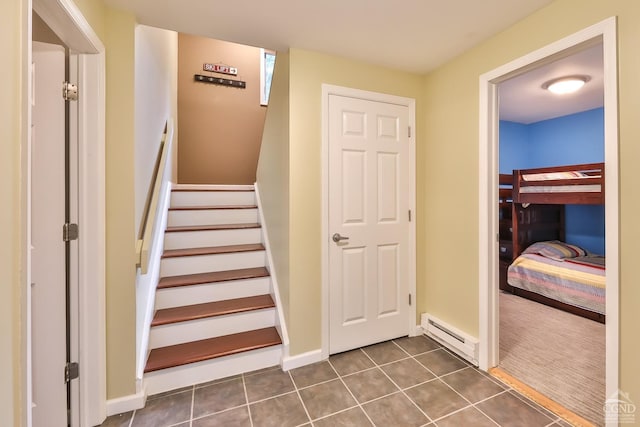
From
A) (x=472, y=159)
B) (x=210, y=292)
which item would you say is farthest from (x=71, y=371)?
(x=472, y=159)

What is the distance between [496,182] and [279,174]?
1.63 metres

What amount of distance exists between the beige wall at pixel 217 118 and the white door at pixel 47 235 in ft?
8.35

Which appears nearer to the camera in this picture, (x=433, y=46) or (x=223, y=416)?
(x=223, y=416)

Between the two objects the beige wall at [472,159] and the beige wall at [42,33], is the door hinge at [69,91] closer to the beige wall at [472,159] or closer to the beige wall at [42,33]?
the beige wall at [42,33]

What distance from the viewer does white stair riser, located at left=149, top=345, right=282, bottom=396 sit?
1741mm

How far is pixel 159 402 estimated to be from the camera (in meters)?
1.67

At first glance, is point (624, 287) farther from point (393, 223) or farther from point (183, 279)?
point (183, 279)

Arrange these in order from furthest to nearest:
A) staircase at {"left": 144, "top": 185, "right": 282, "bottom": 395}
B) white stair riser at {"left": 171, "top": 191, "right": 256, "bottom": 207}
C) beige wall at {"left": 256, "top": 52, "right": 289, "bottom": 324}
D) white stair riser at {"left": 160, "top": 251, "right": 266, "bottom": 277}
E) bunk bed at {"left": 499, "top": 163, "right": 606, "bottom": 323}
A: white stair riser at {"left": 171, "top": 191, "right": 256, "bottom": 207}
bunk bed at {"left": 499, "top": 163, "right": 606, "bottom": 323}
white stair riser at {"left": 160, "top": 251, "right": 266, "bottom": 277}
beige wall at {"left": 256, "top": 52, "right": 289, "bottom": 324}
staircase at {"left": 144, "top": 185, "right": 282, "bottom": 395}

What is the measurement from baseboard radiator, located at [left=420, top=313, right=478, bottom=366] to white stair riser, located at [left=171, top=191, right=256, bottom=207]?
89.0 inches

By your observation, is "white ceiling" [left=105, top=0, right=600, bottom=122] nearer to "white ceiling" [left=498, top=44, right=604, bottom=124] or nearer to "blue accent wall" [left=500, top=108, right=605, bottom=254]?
"white ceiling" [left=498, top=44, right=604, bottom=124]

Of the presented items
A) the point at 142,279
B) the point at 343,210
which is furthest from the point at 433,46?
the point at 142,279

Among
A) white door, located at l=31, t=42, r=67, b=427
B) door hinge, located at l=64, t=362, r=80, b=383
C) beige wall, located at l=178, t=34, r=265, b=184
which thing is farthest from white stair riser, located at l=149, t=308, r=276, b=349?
beige wall, located at l=178, t=34, r=265, b=184

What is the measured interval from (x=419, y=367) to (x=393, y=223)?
1091mm

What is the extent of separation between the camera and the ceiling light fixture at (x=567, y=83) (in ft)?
9.15
